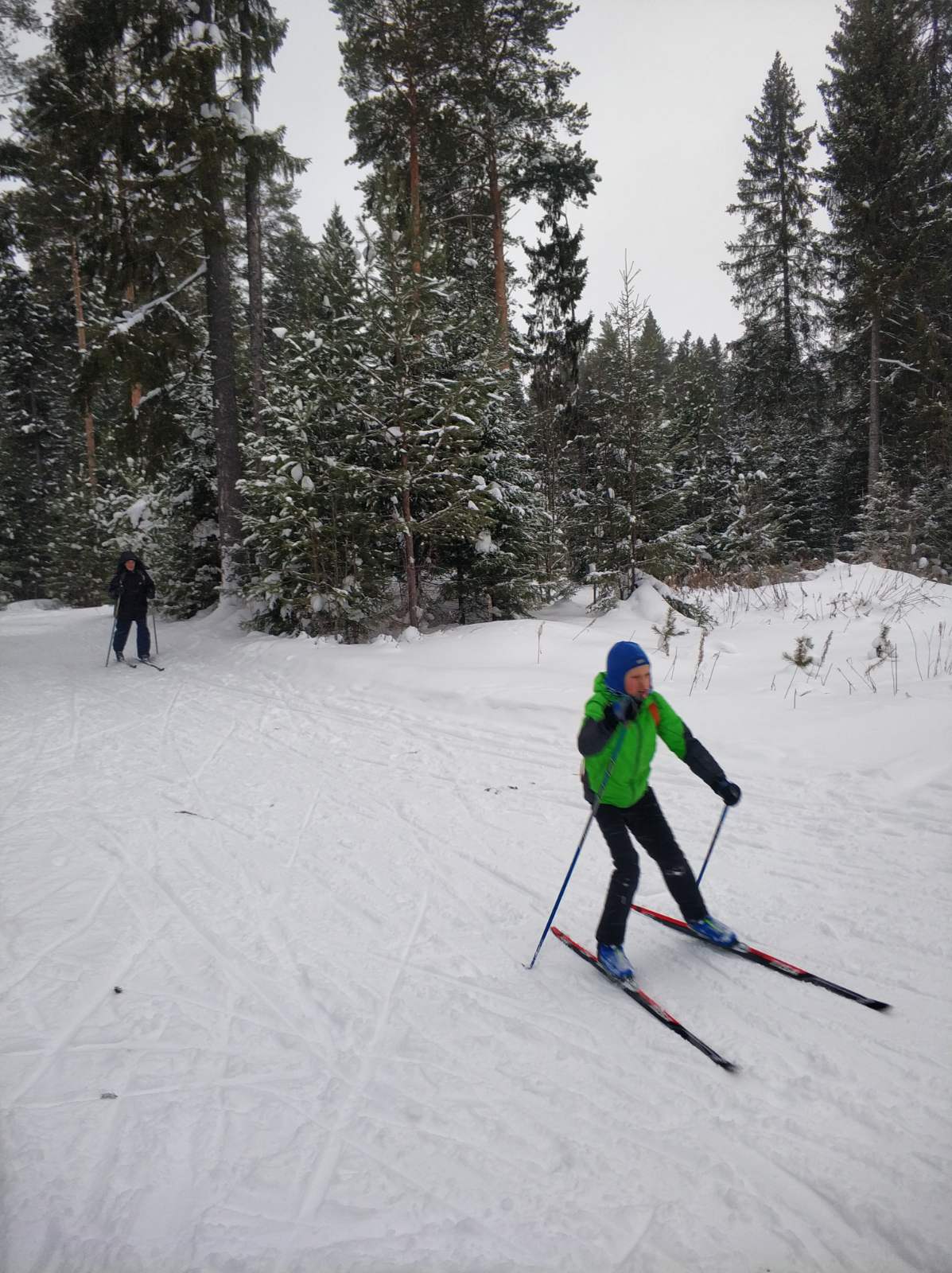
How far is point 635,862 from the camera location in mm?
3236

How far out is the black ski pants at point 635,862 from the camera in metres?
3.22

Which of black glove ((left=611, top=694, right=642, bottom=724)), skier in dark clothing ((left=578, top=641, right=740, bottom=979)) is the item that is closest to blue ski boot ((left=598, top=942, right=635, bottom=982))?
skier in dark clothing ((left=578, top=641, right=740, bottom=979))

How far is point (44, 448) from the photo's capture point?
103ft

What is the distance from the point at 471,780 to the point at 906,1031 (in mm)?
3680

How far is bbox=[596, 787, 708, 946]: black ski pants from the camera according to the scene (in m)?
3.22

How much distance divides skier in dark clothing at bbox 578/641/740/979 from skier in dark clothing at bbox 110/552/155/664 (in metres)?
10.6

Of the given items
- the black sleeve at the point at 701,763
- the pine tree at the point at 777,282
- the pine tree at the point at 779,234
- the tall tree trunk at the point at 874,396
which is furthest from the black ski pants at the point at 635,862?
the pine tree at the point at 779,234

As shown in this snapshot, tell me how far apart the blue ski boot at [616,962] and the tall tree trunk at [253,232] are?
12139 mm

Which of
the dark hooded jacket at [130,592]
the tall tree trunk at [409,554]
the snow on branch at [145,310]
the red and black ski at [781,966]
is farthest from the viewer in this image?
the snow on branch at [145,310]

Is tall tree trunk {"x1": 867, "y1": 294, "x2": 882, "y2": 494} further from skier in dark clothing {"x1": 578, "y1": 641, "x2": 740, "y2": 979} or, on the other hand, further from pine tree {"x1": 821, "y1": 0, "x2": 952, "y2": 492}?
skier in dark clothing {"x1": 578, "y1": 641, "x2": 740, "y2": 979}

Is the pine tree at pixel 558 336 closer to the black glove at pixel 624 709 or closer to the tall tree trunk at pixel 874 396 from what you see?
the tall tree trunk at pixel 874 396

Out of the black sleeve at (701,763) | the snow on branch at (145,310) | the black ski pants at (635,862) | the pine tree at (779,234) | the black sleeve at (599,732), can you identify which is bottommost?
the black ski pants at (635,862)

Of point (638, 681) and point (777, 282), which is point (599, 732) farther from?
point (777, 282)

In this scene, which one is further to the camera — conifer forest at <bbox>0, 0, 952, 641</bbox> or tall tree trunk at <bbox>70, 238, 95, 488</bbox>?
tall tree trunk at <bbox>70, 238, 95, 488</bbox>
